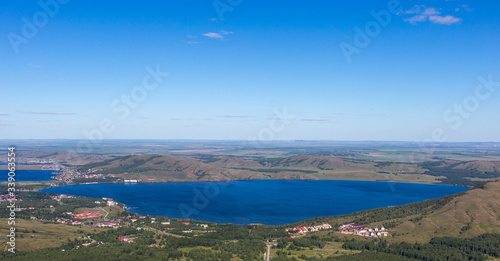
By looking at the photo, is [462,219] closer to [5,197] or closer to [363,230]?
[363,230]

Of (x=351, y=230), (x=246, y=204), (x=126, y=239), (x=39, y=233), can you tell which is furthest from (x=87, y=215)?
(x=351, y=230)

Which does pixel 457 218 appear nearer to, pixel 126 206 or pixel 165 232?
pixel 165 232

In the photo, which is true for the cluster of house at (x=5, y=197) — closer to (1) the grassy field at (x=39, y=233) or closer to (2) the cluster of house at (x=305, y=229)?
(1) the grassy field at (x=39, y=233)

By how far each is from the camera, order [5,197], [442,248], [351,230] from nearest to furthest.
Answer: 1. [442,248]
2. [351,230]
3. [5,197]

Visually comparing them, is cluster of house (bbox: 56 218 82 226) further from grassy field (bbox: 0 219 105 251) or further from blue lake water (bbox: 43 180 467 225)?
blue lake water (bbox: 43 180 467 225)

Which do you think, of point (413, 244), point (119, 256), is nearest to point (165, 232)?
point (119, 256)

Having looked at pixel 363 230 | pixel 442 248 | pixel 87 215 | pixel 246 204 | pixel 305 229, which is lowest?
pixel 246 204

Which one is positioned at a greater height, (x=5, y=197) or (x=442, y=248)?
(x=442, y=248)

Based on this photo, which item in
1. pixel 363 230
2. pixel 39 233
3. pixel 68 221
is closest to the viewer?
pixel 39 233

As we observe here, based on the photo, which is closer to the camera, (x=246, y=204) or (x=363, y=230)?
(x=363, y=230)
